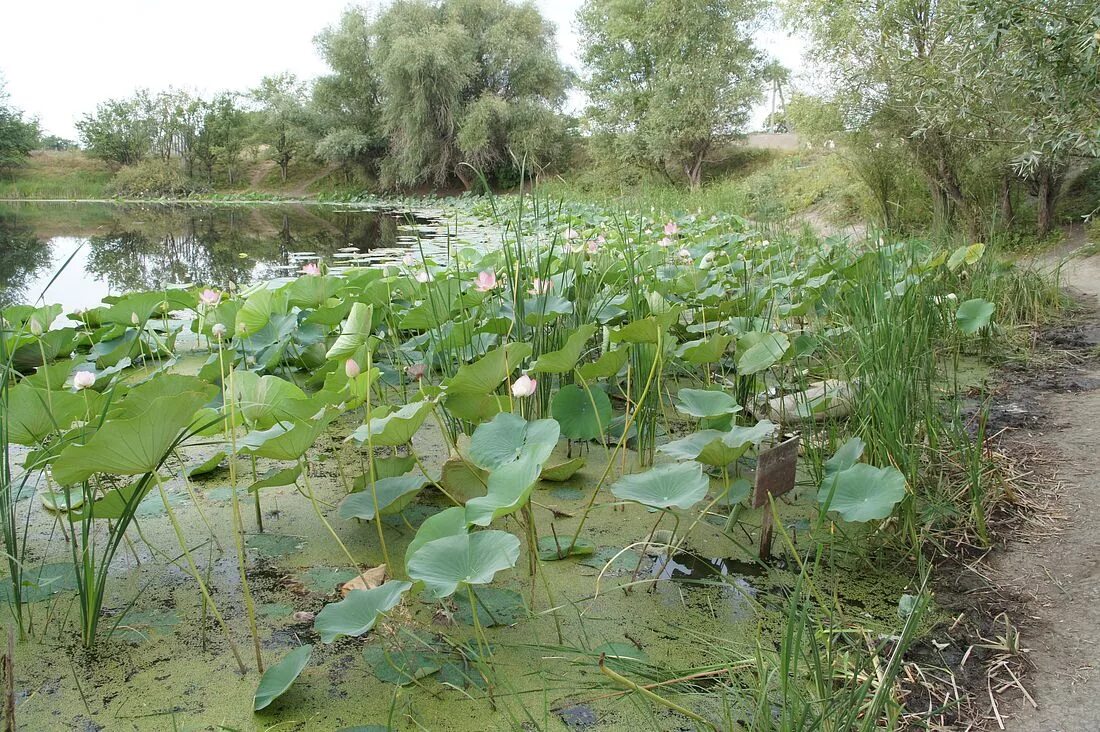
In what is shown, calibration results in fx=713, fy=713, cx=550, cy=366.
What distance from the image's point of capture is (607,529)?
1.34 metres

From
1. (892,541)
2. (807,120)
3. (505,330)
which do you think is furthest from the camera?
(807,120)

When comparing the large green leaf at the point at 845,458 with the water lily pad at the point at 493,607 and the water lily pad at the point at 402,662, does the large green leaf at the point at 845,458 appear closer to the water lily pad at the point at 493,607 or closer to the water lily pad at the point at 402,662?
the water lily pad at the point at 493,607

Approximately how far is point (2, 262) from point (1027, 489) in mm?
7626

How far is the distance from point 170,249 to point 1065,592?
8.39 meters

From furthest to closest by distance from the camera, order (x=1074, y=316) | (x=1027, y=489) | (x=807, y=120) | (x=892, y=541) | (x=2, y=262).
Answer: (x=807, y=120) < (x=2, y=262) < (x=1074, y=316) < (x=1027, y=489) < (x=892, y=541)

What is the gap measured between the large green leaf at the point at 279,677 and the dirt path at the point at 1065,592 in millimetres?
828

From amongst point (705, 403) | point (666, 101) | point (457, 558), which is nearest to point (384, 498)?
point (457, 558)

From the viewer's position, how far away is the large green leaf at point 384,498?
1155 mm

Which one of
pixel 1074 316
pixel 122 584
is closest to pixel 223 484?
pixel 122 584

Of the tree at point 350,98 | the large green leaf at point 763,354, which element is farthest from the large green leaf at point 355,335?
the tree at point 350,98

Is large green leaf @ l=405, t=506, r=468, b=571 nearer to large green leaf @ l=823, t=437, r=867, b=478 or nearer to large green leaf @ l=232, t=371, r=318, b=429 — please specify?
large green leaf @ l=232, t=371, r=318, b=429

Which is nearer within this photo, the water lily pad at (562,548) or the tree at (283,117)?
the water lily pad at (562,548)

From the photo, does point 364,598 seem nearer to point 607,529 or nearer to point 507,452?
point 507,452

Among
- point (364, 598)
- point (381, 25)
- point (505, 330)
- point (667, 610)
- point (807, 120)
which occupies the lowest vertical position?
point (667, 610)
